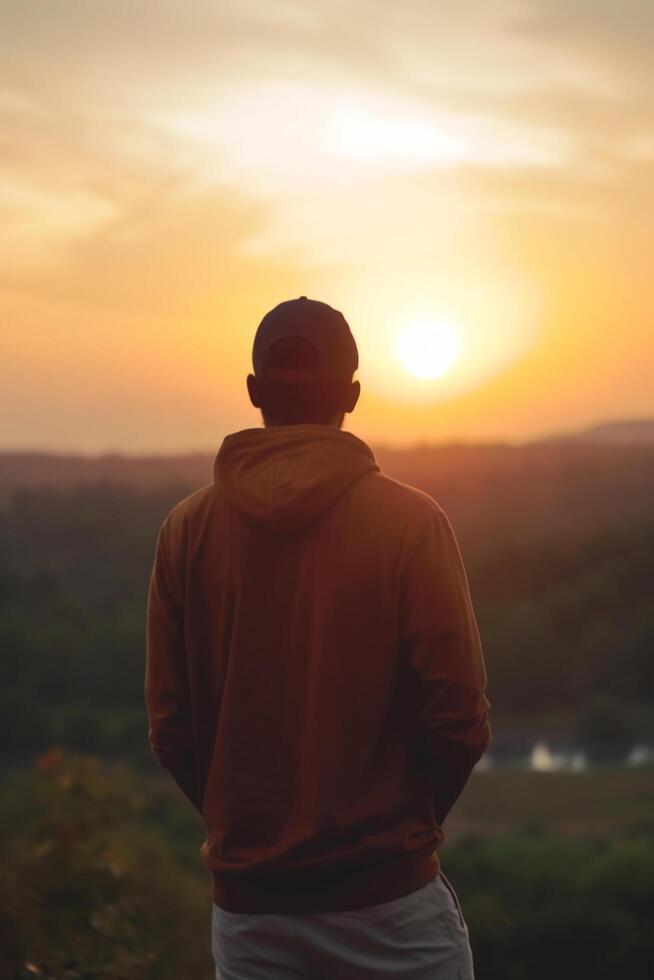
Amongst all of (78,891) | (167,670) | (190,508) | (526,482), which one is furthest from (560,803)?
(190,508)

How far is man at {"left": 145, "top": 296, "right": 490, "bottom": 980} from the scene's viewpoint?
1.67 metres

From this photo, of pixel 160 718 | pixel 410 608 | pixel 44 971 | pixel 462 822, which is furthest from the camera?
pixel 462 822

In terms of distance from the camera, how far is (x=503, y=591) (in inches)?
2035

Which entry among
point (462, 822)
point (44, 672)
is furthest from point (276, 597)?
point (44, 672)

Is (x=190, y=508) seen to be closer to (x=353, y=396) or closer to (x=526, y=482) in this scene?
(x=353, y=396)

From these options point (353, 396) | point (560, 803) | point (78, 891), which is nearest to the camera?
point (353, 396)

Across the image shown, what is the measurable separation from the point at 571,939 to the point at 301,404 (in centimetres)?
1459

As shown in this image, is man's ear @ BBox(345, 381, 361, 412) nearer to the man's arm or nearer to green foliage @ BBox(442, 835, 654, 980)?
the man's arm

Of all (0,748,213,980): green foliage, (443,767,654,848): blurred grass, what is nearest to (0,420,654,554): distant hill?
(443,767,654,848): blurred grass

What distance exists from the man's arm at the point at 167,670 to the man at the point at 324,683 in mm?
57

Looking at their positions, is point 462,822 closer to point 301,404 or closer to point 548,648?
point 548,648

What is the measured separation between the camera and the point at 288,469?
173cm

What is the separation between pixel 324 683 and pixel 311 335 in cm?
51

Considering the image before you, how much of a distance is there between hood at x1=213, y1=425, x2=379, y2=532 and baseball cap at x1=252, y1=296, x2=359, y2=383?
0.08 metres
